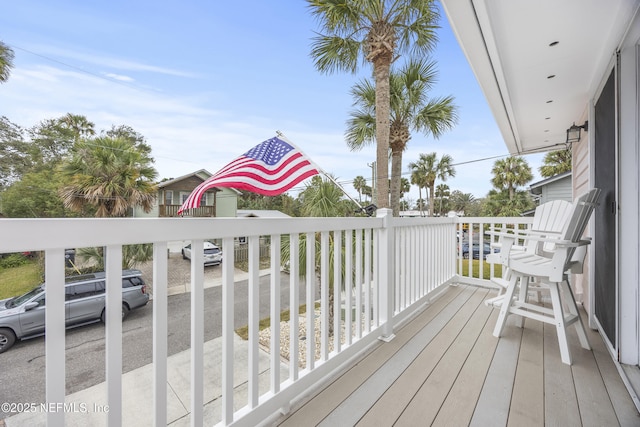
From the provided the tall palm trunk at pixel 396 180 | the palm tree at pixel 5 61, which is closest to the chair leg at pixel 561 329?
the tall palm trunk at pixel 396 180

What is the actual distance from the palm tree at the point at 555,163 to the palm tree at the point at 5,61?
20780mm

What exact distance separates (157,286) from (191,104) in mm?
16430

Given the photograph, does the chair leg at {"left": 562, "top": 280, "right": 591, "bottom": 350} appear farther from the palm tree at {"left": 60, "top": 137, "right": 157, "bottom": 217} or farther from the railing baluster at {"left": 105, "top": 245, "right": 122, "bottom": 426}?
the palm tree at {"left": 60, "top": 137, "right": 157, "bottom": 217}

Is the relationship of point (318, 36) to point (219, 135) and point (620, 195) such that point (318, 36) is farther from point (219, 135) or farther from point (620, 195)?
point (219, 135)

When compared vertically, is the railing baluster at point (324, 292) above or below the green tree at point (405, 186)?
below

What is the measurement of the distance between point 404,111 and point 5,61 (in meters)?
10.8

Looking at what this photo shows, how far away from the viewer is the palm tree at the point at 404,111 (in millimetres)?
6785

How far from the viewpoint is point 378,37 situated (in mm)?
5164

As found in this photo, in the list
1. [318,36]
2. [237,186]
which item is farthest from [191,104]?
[237,186]

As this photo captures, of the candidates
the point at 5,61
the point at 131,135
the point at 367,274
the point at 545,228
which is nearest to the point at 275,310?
the point at 367,274

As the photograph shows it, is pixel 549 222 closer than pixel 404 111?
Yes

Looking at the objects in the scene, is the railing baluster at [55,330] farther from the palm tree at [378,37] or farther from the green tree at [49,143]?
the green tree at [49,143]

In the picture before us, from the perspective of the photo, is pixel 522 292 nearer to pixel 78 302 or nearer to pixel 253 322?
pixel 253 322

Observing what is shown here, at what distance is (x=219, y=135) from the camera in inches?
606
